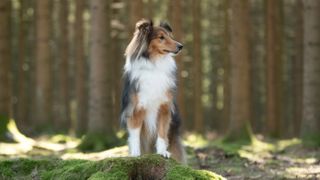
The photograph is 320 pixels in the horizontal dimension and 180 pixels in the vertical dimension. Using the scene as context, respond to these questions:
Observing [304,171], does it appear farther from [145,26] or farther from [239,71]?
[239,71]

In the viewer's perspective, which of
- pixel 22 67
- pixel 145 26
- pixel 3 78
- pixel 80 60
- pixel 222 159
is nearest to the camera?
pixel 145 26

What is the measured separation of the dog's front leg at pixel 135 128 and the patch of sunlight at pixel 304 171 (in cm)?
341

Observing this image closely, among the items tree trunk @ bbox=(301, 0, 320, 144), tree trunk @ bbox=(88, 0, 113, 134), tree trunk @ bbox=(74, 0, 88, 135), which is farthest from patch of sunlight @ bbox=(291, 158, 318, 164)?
tree trunk @ bbox=(74, 0, 88, 135)

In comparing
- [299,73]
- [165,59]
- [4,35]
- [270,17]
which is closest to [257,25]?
[299,73]

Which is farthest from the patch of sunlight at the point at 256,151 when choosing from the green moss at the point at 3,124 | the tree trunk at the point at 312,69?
the green moss at the point at 3,124

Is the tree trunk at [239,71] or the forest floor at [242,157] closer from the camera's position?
the forest floor at [242,157]

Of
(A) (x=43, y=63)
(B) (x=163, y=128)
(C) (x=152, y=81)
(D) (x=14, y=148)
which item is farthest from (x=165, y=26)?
(A) (x=43, y=63)

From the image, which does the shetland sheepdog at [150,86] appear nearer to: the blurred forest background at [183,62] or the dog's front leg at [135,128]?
the dog's front leg at [135,128]

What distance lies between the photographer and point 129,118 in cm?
790

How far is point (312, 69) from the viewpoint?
15398 millimetres

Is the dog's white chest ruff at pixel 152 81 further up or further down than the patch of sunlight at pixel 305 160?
further up

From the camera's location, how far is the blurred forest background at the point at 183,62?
580 inches

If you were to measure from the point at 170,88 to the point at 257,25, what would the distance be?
29914 mm

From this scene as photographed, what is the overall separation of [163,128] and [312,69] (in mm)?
8559
